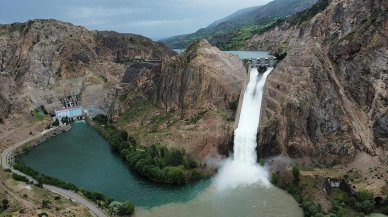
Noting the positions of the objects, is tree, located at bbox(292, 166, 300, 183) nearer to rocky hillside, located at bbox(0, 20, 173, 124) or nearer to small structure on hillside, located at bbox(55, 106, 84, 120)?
small structure on hillside, located at bbox(55, 106, 84, 120)

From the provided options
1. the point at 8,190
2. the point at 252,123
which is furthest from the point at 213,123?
the point at 8,190

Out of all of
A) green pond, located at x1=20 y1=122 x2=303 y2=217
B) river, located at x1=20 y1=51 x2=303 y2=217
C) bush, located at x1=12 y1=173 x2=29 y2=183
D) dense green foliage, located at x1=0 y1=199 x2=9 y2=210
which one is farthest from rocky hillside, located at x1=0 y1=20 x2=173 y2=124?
dense green foliage, located at x1=0 y1=199 x2=9 y2=210

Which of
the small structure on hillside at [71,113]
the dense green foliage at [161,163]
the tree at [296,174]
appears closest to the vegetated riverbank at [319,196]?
the tree at [296,174]

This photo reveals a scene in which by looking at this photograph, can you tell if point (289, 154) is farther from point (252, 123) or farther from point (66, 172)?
point (66, 172)

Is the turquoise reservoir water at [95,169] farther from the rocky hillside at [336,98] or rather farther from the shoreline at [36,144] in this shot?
the rocky hillside at [336,98]

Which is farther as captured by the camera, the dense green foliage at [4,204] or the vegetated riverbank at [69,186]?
the dense green foliage at [4,204]

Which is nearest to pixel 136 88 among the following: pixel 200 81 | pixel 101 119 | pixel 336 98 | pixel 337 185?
pixel 101 119
